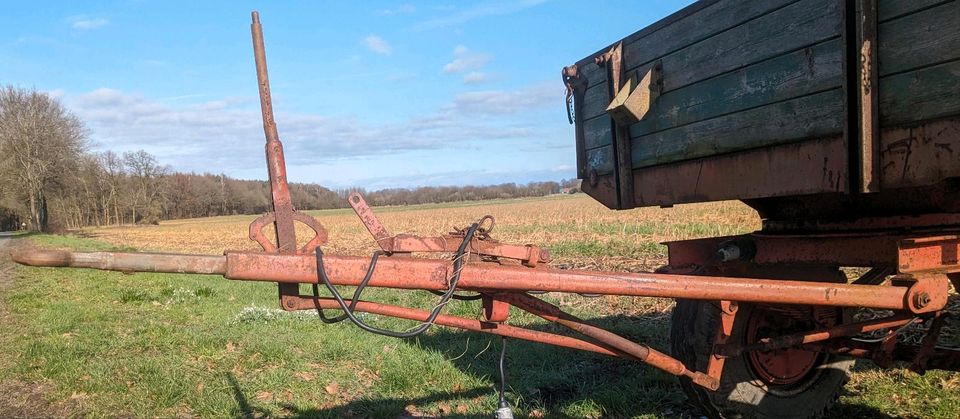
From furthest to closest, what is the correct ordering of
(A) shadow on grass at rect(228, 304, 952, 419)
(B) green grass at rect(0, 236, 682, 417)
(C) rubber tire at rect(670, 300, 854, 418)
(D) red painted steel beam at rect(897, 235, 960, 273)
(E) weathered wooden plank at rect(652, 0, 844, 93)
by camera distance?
(B) green grass at rect(0, 236, 682, 417) < (A) shadow on grass at rect(228, 304, 952, 419) < (C) rubber tire at rect(670, 300, 854, 418) < (D) red painted steel beam at rect(897, 235, 960, 273) < (E) weathered wooden plank at rect(652, 0, 844, 93)

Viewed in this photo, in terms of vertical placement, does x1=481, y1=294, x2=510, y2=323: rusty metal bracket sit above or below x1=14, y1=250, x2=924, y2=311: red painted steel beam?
below

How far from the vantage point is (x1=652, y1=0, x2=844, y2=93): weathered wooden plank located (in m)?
2.36

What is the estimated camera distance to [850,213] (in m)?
Answer: 2.89

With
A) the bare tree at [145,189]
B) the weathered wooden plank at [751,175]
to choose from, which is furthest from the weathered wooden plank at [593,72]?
the bare tree at [145,189]

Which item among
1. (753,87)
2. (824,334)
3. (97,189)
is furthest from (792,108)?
(97,189)

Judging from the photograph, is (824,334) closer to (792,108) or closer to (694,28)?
(792,108)

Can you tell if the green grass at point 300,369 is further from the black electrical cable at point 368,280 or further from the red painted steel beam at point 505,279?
the black electrical cable at point 368,280

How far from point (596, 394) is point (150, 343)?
471 cm

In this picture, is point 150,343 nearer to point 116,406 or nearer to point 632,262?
point 116,406

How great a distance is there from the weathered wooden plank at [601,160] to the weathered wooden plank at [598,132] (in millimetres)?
31

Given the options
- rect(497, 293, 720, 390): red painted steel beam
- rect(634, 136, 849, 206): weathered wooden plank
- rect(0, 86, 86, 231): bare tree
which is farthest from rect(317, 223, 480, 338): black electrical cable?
rect(0, 86, 86, 231): bare tree

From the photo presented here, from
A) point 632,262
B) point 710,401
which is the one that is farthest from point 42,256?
point 632,262

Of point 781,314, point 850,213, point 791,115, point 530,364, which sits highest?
point 791,115

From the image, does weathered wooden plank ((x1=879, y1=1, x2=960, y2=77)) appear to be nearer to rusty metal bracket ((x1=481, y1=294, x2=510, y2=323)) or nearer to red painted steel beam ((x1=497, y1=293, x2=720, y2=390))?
red painted steel beam ((x1=497, y1=293, x2=720, y2=390))
